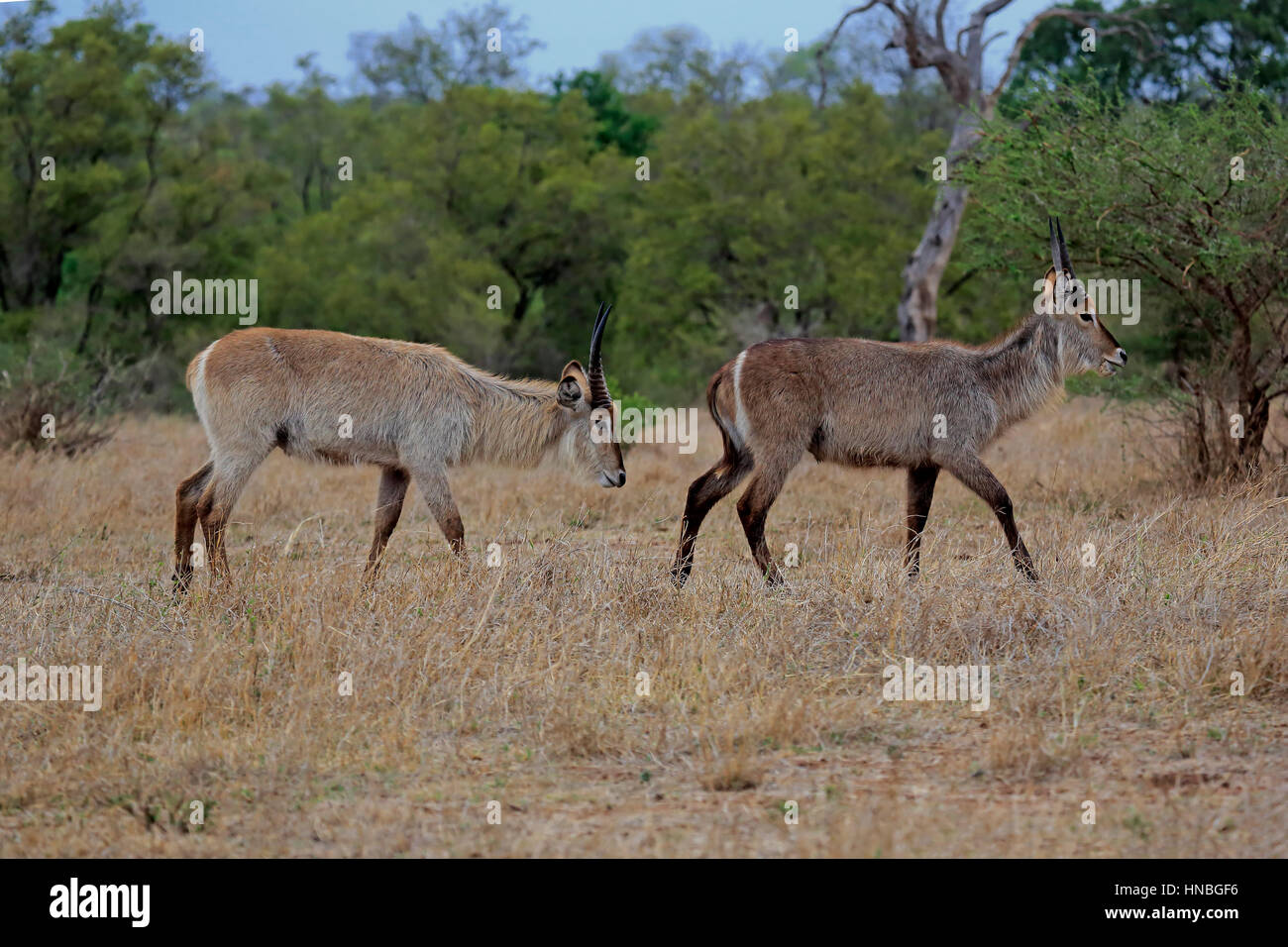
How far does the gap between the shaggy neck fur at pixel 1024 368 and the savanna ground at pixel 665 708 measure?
26.2 inches

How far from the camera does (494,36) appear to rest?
398 inches

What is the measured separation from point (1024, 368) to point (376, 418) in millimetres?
3236

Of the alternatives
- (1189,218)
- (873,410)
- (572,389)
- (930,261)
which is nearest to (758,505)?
(873,410)

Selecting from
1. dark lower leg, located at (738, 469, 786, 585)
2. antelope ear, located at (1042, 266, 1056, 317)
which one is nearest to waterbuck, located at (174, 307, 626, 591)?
dark lower leg, located at (738, 469, 786, 585)

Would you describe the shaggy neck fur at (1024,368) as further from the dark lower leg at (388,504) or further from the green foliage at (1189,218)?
the dark lower leg at (388,504)

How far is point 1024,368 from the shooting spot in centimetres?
700

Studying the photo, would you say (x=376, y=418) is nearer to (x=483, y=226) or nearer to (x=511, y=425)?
(x=511, y=425)

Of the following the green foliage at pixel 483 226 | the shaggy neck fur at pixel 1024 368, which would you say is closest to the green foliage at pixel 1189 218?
the shaggy neck fur at pixel 1024 368

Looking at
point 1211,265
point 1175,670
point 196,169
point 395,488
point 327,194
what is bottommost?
point 1175,670

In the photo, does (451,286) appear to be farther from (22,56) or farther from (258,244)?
(22,56)

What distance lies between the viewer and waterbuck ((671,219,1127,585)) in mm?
6523

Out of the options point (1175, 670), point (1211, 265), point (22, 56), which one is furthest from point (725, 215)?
point (1175, 670)

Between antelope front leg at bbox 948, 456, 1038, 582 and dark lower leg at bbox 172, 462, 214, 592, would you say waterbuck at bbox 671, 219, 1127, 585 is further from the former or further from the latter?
dark lower leg at bbox 172, 462, 214, 592
